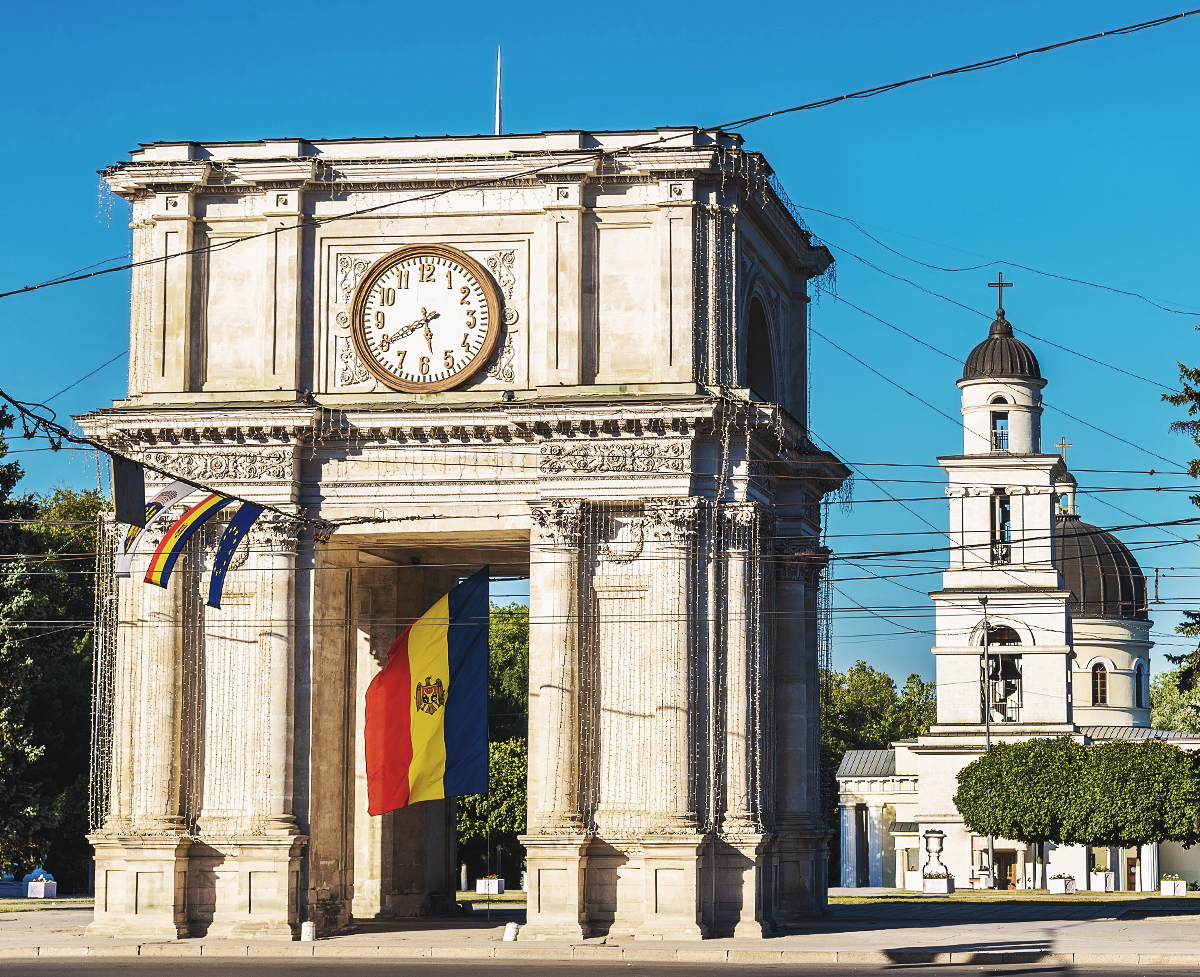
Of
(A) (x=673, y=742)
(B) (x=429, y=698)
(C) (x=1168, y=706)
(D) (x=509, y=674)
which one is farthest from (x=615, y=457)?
(C) (x=1168, y=706)

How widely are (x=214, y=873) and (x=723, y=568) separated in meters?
11.9

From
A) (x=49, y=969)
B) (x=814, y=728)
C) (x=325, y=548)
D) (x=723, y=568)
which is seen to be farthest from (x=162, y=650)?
(x=814, y=728)

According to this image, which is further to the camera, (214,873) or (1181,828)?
(1181,828)

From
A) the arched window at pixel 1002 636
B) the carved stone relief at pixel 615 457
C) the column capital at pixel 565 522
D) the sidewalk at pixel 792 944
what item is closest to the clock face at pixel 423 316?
the carved stone relief at pixel 615 457

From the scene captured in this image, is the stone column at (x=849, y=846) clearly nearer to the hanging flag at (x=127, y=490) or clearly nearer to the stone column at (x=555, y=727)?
the stone column at (x=555, y=727)

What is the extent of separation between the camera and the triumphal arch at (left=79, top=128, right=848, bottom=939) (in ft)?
127

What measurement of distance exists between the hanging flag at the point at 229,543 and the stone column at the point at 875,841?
206ft

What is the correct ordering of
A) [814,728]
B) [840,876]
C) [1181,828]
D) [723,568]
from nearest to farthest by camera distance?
[723,568]
[814,728]
[1181,828]
[840,876]

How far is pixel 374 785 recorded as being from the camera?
41.1m

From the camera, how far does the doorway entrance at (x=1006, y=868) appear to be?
86312 millimetres

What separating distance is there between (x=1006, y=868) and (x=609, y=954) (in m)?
55.6

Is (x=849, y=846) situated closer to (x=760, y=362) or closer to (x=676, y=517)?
(x=760, y=362)

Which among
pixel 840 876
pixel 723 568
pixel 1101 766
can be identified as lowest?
pixel 840 876

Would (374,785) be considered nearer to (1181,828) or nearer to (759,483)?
(759,483)
